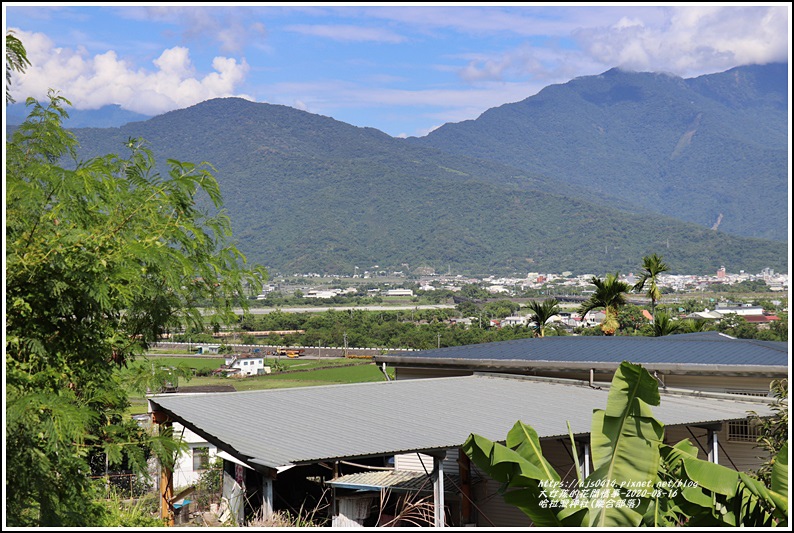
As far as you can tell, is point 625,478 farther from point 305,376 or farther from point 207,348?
point 207,348

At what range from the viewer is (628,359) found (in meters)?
15.1

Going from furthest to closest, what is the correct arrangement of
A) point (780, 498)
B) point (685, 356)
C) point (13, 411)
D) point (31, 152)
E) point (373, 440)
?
point (685, 356), point (373, 440), point (31, 152), point (780, 498), point (13, 411)

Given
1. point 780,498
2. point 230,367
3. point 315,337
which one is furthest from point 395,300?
point 780,498

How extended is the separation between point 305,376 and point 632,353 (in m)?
55.3

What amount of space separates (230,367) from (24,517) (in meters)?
74.7

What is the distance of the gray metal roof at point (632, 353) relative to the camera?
567 inches

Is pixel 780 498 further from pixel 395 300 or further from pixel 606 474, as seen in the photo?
pixel 395 300

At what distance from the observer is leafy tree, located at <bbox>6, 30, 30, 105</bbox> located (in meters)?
6.50

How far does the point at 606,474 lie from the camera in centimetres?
559

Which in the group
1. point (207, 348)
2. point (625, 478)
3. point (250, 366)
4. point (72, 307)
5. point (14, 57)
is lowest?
point (207, 348)

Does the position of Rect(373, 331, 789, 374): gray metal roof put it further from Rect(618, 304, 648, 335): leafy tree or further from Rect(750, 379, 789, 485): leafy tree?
Rect(618, 304, 648, 335): leafy tree

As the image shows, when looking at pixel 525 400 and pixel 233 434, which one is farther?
pixel 525 400

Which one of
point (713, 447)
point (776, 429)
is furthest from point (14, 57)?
point (713, 447)

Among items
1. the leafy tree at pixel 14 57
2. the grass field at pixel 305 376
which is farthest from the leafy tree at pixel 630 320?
the leafy tree at pixel 14 57
